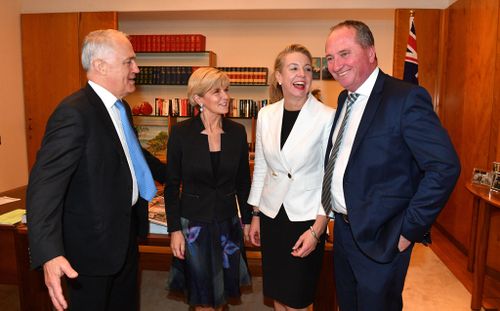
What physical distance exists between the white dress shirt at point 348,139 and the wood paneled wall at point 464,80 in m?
2.59

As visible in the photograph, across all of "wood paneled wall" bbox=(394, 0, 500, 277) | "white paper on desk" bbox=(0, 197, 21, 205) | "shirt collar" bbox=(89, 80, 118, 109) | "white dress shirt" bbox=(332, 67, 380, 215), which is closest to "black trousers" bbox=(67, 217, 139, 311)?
"shirt collar" bbox=(89, 80, 118, 109)

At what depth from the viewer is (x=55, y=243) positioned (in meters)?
1.39

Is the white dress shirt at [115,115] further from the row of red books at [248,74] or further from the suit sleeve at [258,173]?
the row of red books at [248,74]

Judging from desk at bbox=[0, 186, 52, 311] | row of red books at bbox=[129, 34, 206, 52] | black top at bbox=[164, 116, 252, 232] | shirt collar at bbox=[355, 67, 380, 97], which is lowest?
desk at bbox=[0, 186, 52, 311]

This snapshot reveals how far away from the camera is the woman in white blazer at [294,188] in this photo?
6.42 feet

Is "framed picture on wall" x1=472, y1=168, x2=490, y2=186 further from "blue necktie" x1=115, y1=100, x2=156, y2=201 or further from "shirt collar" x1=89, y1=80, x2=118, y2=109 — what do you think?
"shirt collar" x1=89, y1=80, x2=118, y2=109

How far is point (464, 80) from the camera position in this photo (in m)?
4.34

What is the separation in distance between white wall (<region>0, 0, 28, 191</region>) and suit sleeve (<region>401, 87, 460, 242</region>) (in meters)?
5.36

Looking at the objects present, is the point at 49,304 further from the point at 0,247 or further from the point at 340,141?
the point at 340,141

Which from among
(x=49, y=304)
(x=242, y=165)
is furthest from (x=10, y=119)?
(x=242, y=165)

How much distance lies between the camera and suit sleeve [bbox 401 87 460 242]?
1.45 meters

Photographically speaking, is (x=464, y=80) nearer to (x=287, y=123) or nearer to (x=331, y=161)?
(x=287, y=123)

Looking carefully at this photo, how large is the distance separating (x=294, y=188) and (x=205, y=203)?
1.50ft

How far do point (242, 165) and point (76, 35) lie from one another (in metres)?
4.41
